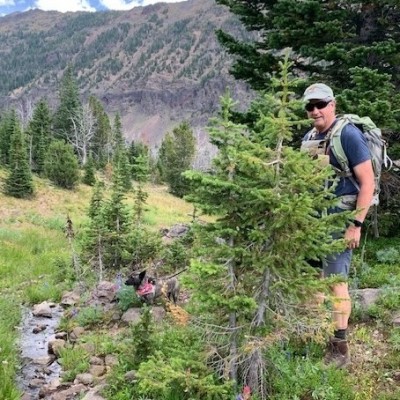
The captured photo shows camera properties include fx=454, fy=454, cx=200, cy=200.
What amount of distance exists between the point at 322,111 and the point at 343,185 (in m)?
0.78

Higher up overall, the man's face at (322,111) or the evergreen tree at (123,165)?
the man's face at (322,111)

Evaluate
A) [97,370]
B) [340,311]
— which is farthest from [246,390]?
[97,370]

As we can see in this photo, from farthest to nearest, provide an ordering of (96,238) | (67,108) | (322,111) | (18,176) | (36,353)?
(67,108)
(18,176)
(96,238)
(36,353)
(322,111)

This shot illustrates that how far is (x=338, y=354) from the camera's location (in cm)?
465

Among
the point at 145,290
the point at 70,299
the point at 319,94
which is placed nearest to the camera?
the point at 319,94

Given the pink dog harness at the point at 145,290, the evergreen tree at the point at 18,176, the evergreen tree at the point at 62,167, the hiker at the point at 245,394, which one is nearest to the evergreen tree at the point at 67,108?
the evergreen tree at the point at 62,167

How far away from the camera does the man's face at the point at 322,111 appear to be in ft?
15.0

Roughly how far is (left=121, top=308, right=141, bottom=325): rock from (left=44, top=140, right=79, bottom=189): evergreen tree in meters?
33.1

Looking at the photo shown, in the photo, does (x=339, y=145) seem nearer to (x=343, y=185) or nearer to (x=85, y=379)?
(x=343, y=185)

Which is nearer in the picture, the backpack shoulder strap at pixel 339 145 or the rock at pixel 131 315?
the backpack shoulder strap at pixel 339 145

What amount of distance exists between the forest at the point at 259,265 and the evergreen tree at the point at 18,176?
22.3 meters

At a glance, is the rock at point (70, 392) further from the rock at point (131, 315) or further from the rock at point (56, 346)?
the rock at point (131, 315)

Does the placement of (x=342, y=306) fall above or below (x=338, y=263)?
below

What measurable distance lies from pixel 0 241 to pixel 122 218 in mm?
7078
